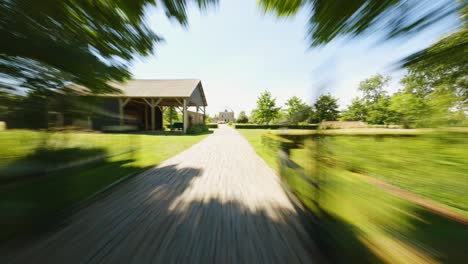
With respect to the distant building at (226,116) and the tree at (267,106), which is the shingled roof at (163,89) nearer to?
the tree at (267,106)

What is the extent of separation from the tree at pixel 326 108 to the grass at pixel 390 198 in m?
0.26

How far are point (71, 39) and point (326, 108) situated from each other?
345 centimetres

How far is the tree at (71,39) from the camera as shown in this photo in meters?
1.74

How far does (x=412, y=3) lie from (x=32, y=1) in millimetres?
A: 3335

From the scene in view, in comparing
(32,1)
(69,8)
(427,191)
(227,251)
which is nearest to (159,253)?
(227,251)

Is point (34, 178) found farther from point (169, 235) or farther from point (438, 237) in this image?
point (438, 237)

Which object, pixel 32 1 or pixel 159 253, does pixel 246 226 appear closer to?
pixel 159 253

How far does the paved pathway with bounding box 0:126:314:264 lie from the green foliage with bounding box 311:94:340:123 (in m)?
1.56

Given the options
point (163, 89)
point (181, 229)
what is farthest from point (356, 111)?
point (163, 89)

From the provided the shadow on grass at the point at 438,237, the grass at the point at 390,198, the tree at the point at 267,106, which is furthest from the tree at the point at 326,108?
the tree at the point at 267,106

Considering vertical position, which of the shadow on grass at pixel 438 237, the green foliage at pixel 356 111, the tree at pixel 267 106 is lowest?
the shadow on grass at pixel 438 237

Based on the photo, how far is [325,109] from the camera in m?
1.71

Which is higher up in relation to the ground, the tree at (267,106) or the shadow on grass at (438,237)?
the tree at (267,106)

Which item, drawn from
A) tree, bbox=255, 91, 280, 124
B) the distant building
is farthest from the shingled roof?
the distant building
